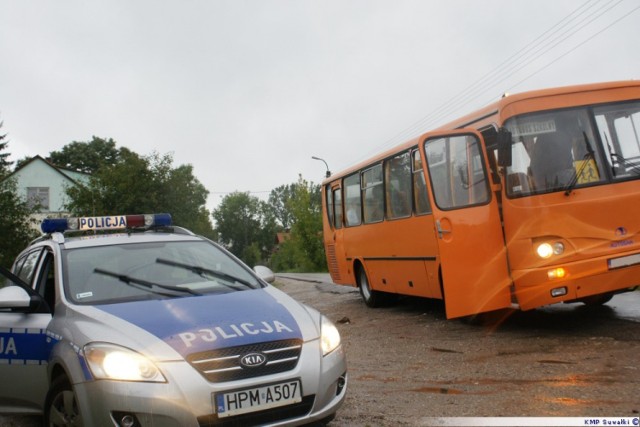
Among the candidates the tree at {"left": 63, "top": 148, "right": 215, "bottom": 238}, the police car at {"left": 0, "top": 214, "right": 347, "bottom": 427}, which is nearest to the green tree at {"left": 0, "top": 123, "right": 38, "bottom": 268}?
the tree at {"left": 63, "top": 148, "right": 215, "bottom": 238}

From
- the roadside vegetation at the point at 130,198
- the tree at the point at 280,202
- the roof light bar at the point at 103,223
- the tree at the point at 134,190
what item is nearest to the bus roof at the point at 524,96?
the roof light bar at the point at 103,223

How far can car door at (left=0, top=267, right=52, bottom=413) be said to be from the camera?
14.8 feet

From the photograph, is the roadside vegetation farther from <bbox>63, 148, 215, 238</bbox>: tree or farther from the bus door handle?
the bus door handle

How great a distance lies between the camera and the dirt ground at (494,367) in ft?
16.3

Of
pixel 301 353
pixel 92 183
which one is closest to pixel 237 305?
pixel 301 353

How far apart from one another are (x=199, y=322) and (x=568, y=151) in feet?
17.5

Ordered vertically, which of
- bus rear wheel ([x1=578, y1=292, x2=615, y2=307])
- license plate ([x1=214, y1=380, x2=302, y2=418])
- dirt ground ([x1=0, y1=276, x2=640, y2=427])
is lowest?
dirt ground ([x1=0, y1=276, x2=640, y2=427])

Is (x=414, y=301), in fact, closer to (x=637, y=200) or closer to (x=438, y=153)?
(x=438, y=153)

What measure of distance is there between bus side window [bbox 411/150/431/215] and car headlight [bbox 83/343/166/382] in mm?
6181

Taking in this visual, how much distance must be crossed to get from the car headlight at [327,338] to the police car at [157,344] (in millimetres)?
14

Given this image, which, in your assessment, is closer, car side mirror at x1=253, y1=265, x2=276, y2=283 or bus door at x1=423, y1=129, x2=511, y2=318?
car side mirror at x1=253, y1=265, x2=276, y2=283

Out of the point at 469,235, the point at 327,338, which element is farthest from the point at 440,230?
the point at 327,338

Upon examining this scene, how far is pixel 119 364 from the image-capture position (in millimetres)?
3744

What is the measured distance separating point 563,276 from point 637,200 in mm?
1284
